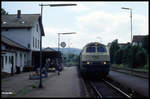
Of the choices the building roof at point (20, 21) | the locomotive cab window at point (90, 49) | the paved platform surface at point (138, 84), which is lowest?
the paved platform surface at point (138, 84)

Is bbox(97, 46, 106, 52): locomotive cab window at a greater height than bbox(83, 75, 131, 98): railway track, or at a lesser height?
greater

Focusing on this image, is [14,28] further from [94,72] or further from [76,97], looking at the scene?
[76,97]

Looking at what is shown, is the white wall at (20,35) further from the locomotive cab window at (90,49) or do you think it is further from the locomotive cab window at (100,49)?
the locomotive cab window at (100,49)

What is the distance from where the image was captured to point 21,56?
34875mm

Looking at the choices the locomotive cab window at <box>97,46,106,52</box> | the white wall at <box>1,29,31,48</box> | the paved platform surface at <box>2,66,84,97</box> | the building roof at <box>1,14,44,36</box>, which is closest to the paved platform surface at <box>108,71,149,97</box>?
the locomotive cab window at <box>97,46,106,52</box>

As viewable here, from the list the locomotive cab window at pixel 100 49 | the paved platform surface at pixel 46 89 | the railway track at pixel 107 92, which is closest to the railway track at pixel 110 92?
the railway track at pixel 107 92

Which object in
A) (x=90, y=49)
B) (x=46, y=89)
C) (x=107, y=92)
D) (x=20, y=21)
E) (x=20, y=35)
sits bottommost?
(x=107, y=92)

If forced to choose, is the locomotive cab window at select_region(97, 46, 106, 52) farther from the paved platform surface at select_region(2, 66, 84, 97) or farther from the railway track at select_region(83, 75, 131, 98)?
the railway track at select_region(83, 75, 131, 98)

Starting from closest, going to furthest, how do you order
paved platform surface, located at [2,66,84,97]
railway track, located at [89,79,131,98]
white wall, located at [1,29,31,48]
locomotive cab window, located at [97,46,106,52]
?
paved platform surface, located at [2,66,84,97], railway track, located at [89,79,131,98], locomotive cab window, located at [97,46,106,52], white wall, located at [1,29,31,48]

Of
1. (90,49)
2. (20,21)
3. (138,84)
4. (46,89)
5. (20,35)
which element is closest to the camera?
(46,89)

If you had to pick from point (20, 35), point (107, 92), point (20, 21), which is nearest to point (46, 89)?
point (107, 92)

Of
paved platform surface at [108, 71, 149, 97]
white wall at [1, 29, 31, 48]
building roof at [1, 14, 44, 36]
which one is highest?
building roof at [1, 14, 44, 36]

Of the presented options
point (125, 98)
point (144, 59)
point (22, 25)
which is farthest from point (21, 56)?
point (125, 98)

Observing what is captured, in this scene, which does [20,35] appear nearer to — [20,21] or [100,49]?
[20,21]
